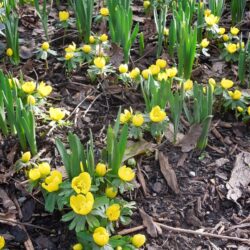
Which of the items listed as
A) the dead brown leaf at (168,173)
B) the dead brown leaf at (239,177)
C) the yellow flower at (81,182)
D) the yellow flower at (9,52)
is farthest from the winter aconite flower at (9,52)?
the dead brown leaf at (239,177)

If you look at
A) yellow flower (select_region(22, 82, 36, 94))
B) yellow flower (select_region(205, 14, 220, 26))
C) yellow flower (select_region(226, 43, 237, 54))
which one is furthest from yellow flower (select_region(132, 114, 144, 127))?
yellow flower (select_region(205, 14, 220, 26))

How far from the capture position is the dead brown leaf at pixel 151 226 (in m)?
2.08

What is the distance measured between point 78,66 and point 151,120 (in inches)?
37.9

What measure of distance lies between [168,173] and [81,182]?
0.60 metres

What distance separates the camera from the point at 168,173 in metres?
2.35

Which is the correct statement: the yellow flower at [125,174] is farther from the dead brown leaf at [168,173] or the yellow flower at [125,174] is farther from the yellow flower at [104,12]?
the yellow flower at [104,12]

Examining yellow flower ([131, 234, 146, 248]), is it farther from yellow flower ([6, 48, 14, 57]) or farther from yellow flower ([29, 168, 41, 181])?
yellow flower ([6, 48, 14, 57])

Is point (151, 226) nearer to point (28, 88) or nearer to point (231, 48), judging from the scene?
point (28, 88)

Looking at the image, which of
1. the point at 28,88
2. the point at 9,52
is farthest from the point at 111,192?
the point at 9,52

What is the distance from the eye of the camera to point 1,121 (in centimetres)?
242

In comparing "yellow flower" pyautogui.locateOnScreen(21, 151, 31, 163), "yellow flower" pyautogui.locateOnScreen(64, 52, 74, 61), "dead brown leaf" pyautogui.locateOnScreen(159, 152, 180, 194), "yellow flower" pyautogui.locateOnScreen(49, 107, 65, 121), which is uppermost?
"yellow flower" pyautogui.locateOnScreen(64, 52, 74, 61)

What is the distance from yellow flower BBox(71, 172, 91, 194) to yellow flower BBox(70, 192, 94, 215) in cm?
3

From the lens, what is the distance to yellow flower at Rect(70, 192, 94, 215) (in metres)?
1.84

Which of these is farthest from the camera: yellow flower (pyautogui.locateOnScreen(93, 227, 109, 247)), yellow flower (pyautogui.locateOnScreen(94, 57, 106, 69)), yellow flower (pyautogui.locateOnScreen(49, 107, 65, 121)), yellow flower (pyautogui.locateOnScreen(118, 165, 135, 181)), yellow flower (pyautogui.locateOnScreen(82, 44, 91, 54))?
yellow flower (pyautogui.locateOnScreen(82, 44, 91, 54))
